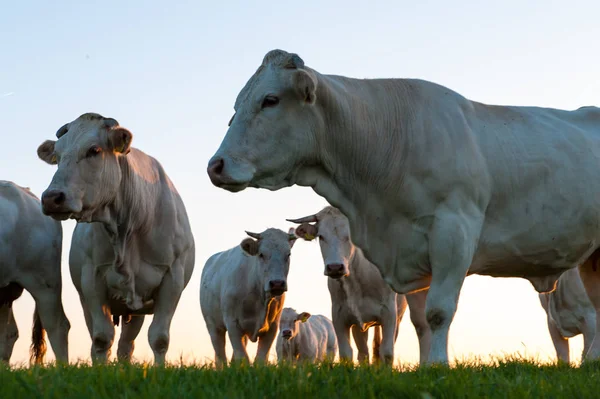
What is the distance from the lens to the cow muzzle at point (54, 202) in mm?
9281

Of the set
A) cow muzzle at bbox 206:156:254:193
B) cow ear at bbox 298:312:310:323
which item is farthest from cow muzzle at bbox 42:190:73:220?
cow ear at bbox 298:312:310:323

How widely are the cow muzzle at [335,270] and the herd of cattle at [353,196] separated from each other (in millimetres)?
2264

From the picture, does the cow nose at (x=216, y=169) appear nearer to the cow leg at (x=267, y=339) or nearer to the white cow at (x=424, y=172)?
the white cow at (x=424, y=172)

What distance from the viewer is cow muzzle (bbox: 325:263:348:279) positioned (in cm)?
1281

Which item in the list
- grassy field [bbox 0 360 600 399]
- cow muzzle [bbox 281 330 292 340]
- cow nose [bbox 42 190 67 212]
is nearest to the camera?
grassy field [bbox 0 360 600 399]

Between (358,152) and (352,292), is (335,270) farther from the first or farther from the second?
(358,152)

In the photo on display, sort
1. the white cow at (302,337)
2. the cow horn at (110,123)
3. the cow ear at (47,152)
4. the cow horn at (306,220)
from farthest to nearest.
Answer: the white cow at (302,337) < the cow horn at (306,220) < the cow ear at (47,152) < the cow horn at (110,123)

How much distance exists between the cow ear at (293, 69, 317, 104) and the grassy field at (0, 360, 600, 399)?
8.18 ft

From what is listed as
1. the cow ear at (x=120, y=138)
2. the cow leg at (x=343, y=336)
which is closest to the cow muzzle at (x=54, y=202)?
the cow ear at (x=120, y=138)

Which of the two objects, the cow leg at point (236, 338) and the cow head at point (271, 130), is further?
the cow leg at point (236, 338)

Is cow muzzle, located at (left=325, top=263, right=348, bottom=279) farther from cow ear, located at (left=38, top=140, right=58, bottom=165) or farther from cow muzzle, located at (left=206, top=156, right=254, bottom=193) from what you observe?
cow muzzle, located at (left=206, top=156, right=254, bottom=193)

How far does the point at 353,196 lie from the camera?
344 inches

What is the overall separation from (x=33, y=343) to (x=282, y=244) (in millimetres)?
4345

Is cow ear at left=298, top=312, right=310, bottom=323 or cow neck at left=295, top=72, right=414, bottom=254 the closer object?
cow neck at left=295, top=72, right=414, bottom=254
